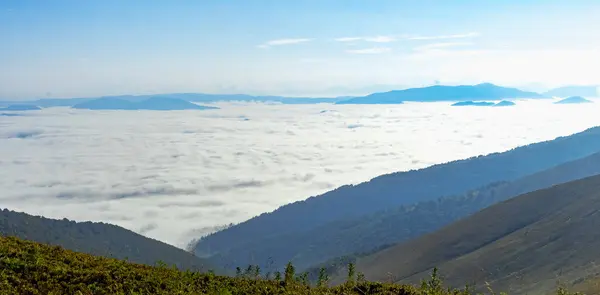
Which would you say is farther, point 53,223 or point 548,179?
point 548,179

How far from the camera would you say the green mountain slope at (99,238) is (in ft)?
419

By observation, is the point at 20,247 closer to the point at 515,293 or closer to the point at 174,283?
the point at 174,283

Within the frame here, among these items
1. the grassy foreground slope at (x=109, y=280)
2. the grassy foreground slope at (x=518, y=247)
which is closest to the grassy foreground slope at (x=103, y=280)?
the grassy foreground slope at (x=109, y=280)

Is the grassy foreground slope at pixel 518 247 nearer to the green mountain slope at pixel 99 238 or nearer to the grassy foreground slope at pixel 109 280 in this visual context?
the grassy foreground slope at pixel 109 280

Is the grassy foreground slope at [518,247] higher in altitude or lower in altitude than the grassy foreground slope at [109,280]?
lower

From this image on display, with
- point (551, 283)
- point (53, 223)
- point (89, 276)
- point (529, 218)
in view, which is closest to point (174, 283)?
point (89, 276)

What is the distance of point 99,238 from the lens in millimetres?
150000

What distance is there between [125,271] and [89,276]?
0.86m

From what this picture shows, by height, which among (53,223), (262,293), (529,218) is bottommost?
(53,223)

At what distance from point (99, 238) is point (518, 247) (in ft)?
390

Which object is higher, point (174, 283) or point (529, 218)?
point (174, 283)

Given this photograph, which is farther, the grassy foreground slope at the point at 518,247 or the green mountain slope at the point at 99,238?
the green mountain slope at the point at 99,238

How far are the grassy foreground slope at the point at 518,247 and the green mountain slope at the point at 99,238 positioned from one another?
179 feet

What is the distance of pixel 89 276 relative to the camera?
→ 1066 centimetres
